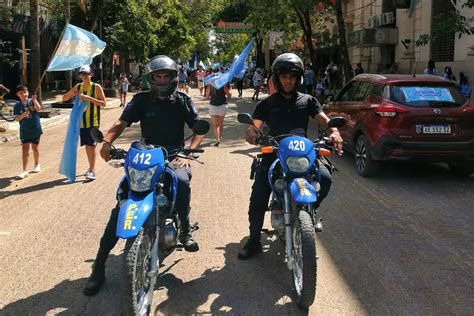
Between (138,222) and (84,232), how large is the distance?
99.1 inches

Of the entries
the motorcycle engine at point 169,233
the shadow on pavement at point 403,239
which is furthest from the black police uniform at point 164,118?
the shadow on pavement at point 403,239

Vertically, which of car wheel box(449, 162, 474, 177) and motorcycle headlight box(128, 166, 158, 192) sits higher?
motorcycle headlight box(128, 166, 158, 192)

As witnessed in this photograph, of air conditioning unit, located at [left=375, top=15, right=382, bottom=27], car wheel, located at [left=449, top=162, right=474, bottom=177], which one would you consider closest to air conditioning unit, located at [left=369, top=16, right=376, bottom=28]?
air conditioning unit, located at [left=375, top=15, right=382, bottom=27]

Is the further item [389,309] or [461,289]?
[461,289]

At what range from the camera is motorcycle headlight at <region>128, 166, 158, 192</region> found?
3.68 m

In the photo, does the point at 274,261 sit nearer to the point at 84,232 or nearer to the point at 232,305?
the point at 232,305

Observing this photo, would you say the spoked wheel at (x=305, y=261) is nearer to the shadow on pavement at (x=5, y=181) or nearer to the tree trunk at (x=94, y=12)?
the shadow on pavement at (x=5, y=181)

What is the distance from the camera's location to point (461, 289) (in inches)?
170

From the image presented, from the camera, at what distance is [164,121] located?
449 cm

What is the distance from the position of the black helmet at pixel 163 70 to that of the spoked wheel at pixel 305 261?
1.43m

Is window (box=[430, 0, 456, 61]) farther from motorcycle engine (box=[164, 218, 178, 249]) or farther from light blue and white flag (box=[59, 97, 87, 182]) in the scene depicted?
motorcycle engine (box=[164, 218, 178, 249])

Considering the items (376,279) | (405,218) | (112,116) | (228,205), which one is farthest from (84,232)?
(112,116)

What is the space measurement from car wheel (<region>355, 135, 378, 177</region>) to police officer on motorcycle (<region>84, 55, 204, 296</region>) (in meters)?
4.55

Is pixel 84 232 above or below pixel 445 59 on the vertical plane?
below
